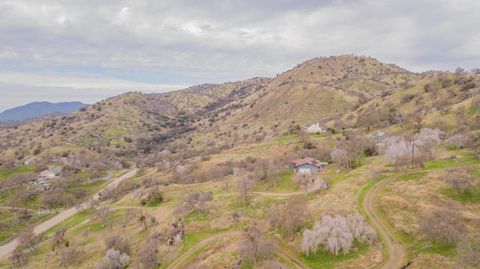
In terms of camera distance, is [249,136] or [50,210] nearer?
[50,210]

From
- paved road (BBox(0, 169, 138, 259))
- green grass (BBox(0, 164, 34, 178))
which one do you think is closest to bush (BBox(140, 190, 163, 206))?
paved road (BBox(0, 169, 138, 259))

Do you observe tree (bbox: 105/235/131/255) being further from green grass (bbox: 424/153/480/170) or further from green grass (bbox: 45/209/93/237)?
green grass (bbox: 424/153/480/170)

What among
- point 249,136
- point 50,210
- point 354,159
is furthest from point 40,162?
point 354,159

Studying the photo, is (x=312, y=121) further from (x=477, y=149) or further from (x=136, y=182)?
(x=477, y=149)

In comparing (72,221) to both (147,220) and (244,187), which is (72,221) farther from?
(244,187)

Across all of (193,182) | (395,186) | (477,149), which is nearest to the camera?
(395,186)

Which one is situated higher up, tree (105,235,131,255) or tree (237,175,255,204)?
tree (237,175,255,204)
